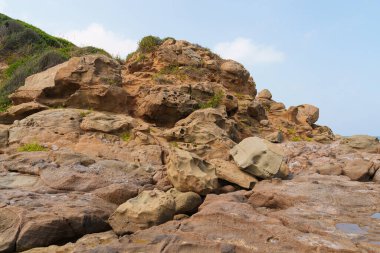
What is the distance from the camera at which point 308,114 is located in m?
20.8

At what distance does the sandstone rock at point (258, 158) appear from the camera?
8359 millimetres

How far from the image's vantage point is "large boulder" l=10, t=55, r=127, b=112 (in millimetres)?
11785

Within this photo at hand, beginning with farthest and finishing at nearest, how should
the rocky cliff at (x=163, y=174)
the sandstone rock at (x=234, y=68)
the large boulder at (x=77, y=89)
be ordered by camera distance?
the sandstone rock at (x=234, y=68) < the large boulder at (x=77, y=89) < the rocky cliff at (x=163, y=174)

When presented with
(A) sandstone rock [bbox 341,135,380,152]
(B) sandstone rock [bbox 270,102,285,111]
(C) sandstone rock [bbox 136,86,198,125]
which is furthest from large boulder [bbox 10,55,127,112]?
(B) sandstone rock [bbox 270,102,285,111]

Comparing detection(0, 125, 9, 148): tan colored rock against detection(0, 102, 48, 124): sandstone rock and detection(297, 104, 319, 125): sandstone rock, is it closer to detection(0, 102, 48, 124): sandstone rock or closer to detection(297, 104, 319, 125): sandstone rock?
detection(0, 102, 48, 124): sandstone rock

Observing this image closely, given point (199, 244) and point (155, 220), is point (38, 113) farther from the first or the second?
point (199, 244)

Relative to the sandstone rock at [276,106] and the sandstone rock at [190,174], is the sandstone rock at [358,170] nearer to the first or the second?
the sandstone rock at [190,174]

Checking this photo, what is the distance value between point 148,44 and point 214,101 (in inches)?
205

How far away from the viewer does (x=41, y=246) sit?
214 inches

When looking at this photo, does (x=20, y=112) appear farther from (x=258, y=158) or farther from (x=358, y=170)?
(x=358, y=170)

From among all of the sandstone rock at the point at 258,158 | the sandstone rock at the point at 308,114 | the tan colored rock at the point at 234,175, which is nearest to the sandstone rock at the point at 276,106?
the sandstone rock at the point at 308,114

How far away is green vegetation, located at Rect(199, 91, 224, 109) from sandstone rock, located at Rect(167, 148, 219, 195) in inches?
206

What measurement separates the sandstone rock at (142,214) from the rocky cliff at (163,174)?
0.07 ft

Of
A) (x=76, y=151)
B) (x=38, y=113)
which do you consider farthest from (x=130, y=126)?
(x=38, y=113)
